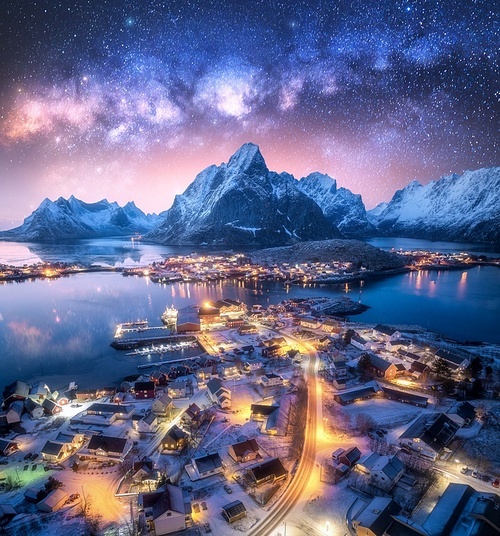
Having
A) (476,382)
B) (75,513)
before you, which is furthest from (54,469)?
(476,382)

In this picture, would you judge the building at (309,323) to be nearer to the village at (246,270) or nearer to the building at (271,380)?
the building at (271,380)

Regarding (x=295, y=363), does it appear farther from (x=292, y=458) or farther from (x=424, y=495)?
(x=424, y=495)

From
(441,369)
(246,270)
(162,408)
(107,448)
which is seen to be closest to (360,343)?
(441,369)

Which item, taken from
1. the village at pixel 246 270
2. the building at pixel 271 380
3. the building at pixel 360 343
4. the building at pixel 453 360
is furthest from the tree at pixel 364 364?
the village at pixel 246 270

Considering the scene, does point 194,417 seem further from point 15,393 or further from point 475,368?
point 475,368

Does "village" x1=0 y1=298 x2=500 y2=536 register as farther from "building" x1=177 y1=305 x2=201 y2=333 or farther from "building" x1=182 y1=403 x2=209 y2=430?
"building" x1=177 y1=305 x2=201 y2=333

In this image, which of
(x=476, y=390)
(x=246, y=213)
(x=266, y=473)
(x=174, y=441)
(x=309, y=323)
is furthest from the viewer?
(x=246, y=213)
